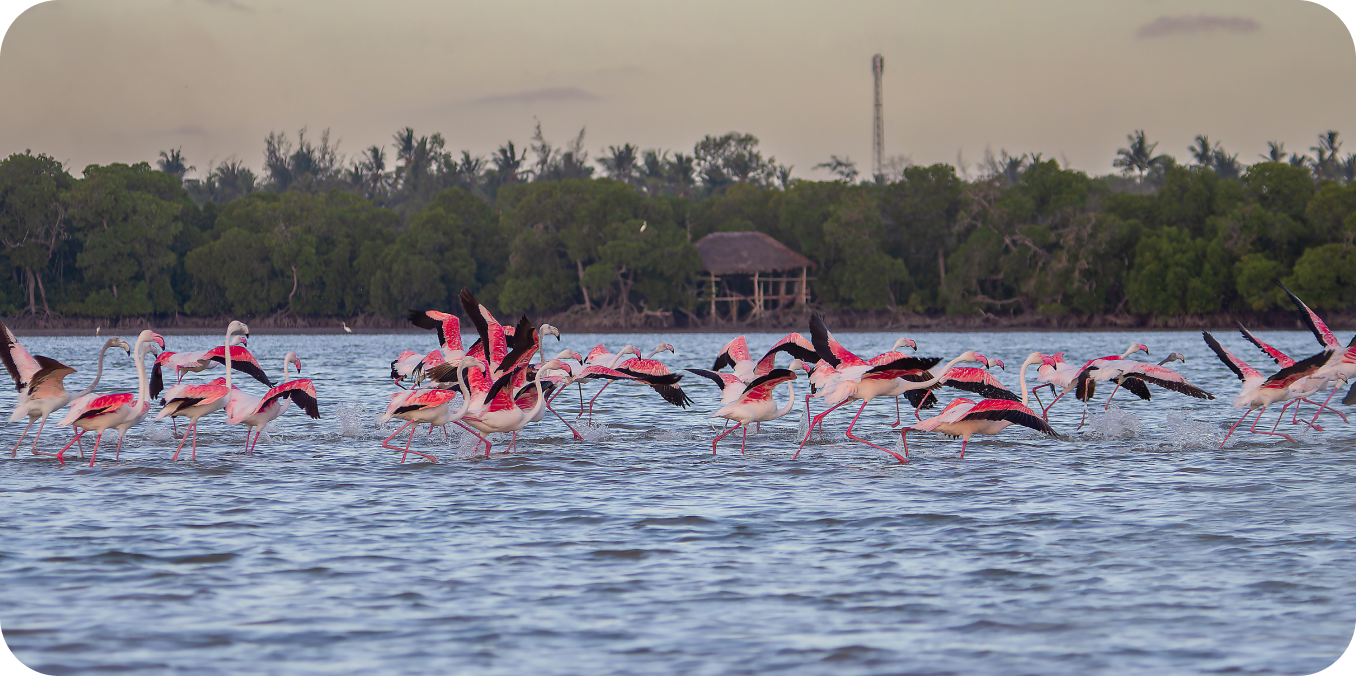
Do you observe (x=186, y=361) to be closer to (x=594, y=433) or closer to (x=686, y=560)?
(x=594, y=433)

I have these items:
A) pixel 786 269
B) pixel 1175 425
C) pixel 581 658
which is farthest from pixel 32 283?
pixel 581 658

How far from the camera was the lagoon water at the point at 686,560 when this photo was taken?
6.40 meters

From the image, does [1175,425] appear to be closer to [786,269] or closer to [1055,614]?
[1055,614]

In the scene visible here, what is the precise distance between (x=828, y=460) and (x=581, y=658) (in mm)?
8184

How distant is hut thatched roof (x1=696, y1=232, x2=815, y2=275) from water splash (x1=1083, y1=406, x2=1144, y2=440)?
51.9 metres

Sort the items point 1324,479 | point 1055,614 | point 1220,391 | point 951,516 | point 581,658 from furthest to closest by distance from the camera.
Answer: point 1220,391 → point 1324,479 → point 951,516 → point 1055,614 → point 581,658

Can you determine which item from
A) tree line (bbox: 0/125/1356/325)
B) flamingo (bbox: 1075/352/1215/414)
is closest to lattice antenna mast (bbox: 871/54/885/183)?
tree line (bbox: 0/125/1356/325)

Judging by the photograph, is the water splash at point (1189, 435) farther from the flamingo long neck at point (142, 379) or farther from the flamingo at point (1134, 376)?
the flamingo long neck at point (142, 379)

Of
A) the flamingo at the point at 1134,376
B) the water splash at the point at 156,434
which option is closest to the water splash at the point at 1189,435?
the flamingo at the point at 1134,376

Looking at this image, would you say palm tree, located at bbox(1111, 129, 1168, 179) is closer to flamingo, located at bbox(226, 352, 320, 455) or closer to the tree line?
the tree line

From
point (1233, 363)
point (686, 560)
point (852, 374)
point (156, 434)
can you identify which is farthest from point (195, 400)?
point (1233, 363)

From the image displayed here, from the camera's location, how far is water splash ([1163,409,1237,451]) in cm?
1524

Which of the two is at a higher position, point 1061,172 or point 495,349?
point 1061,172

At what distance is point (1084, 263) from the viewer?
205 ft
